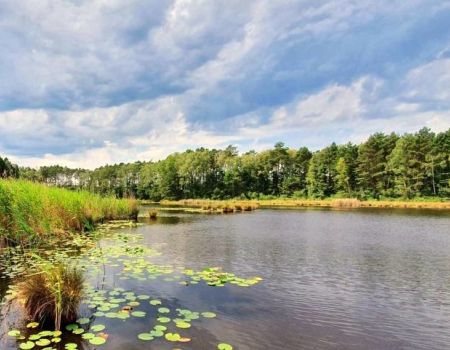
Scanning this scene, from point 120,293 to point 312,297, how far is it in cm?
447

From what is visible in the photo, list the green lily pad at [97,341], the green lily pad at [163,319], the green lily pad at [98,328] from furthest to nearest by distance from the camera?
the green lily pad at [163,319] → the green lily pad at [98,328] → the green lily pad at [97,341]

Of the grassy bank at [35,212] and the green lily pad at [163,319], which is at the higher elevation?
the grassy bank at [35,212]

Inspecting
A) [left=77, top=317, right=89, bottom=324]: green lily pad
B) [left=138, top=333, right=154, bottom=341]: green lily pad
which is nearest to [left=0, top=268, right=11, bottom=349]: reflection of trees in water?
[left=77, top=317, right=89, bottom=324]: green lily pad

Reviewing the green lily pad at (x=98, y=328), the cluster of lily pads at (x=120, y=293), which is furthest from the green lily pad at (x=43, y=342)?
the green lily pad at (x=98, y=328)

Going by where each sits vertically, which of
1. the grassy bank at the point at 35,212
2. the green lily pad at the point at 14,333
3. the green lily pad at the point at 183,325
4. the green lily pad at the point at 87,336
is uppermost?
the grassy bank at the point at 35,212

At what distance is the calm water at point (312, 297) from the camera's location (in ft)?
19.4

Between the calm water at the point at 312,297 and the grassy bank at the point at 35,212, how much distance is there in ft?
12.1

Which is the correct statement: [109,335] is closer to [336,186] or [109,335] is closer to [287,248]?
[287,248]

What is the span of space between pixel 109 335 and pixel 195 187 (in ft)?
283

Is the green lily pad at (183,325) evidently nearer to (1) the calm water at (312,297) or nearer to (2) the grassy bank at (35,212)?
(1) the calm water at (312,297)

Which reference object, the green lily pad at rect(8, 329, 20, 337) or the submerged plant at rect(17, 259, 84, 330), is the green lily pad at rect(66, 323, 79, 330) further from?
the green lily pad at rect(8, 329, 20, 337)

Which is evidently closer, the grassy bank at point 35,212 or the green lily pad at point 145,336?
the green lily pad at point 145,336

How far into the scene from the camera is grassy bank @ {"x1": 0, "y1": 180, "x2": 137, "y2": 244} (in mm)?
11047

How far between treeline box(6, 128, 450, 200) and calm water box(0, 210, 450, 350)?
4766 centimetres
